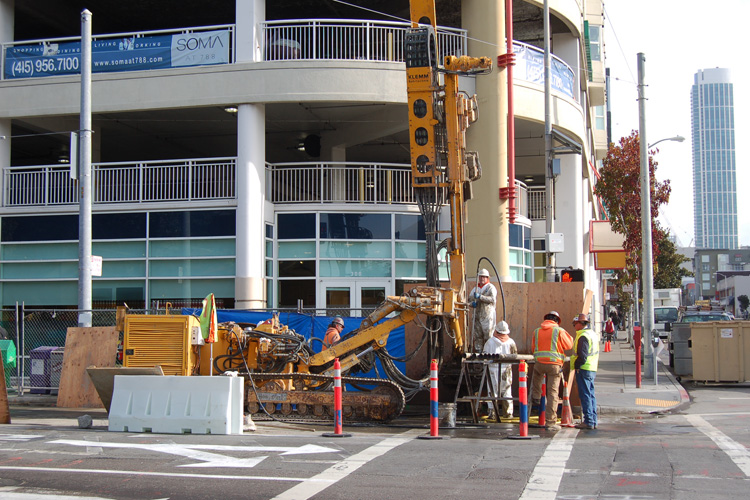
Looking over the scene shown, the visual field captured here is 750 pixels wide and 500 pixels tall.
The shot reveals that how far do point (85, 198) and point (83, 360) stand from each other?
139 inches

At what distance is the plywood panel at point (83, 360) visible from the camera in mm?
15430

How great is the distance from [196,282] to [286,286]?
2.48m

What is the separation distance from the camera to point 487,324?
13711 millimetres

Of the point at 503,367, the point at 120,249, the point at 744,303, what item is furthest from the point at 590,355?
the point at 744,303

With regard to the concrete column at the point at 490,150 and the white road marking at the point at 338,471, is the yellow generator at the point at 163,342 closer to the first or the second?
the white road marking at the point at 338,471

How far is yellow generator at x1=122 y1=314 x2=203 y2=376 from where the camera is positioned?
13.0 meters

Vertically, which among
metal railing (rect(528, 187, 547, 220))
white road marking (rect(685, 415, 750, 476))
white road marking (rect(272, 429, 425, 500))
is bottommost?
white road marking (rect(685, 415, 750, 476))

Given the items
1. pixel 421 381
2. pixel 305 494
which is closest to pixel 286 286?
pixel 421 381

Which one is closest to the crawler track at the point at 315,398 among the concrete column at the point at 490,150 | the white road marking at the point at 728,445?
the white road marking at the point at 728,445

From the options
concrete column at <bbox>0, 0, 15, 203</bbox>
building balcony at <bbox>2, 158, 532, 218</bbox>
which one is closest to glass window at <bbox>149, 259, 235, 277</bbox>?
building balcony at <bbox>2, 158, 532, 218</bbox>

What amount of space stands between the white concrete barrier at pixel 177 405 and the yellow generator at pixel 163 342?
84cm

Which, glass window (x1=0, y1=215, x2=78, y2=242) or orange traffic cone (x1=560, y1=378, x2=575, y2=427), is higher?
glass window (x1=0, y1=215, x2=78, y2=242)

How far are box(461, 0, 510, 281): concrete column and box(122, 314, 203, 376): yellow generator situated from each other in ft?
34.2

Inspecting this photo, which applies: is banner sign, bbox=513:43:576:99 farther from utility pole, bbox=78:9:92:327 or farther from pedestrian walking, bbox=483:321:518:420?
utility pole, bbox=78:9:92:327
